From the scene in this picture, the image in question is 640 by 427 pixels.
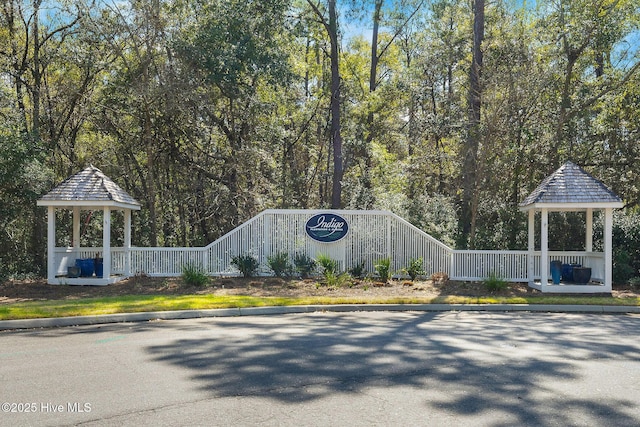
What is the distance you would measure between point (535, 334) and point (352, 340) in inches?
135

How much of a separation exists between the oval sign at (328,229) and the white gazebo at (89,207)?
6515mm

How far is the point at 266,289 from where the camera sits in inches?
672

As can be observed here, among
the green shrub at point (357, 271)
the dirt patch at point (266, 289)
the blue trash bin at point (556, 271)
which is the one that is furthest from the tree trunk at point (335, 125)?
the blue trash bin at point (556, 271)

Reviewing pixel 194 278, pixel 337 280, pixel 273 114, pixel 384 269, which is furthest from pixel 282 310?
pixel 273 114

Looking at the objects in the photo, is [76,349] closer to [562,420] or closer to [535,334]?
[562,420]

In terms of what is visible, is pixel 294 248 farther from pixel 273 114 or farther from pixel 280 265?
pixel 273 114

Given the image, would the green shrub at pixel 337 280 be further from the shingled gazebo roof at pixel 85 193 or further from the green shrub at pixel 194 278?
the shingled gazebo roof at pixel 85 193

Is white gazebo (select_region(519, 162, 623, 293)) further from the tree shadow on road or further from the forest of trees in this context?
the tree shadow on road

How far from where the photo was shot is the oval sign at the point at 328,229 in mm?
19438

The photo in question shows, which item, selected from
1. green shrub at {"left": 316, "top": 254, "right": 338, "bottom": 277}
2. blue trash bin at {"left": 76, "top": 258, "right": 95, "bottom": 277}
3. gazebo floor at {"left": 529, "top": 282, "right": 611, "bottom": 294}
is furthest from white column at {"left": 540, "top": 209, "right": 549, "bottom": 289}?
blue trash bin at {"left": 76, "top": 258, "right": 95, "bottom": 277}

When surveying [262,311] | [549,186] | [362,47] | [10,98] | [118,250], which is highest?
[362,47]

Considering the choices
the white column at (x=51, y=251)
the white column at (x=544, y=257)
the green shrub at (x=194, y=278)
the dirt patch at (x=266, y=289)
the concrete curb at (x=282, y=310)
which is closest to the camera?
the concrete curb at (x=282, y=310)

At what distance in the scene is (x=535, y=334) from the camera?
33.0ft

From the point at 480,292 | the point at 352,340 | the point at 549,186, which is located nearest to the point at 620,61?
the point at 549,186
